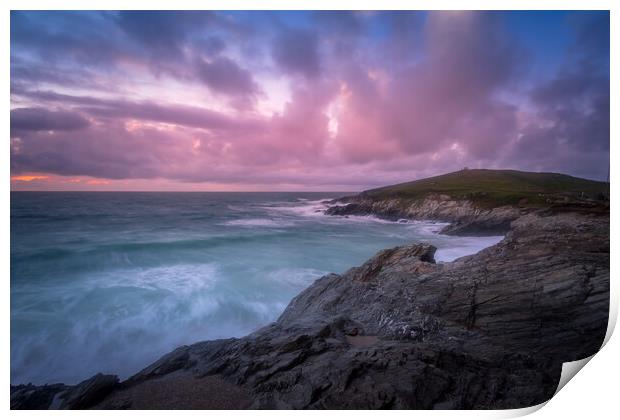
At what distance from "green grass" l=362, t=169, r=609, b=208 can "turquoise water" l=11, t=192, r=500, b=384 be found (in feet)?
5.18

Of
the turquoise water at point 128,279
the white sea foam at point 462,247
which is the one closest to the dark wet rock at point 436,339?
the turquoise water at point 128,279

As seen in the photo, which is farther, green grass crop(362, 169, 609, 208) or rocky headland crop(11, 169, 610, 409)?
Result: green grass crop(362, 169, 609, 208)

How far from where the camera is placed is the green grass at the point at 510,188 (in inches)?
222

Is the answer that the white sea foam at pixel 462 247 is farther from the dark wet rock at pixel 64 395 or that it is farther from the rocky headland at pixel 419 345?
the dark wet rock at pixel 64 395

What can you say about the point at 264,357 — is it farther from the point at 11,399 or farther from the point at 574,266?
the point at 574,266

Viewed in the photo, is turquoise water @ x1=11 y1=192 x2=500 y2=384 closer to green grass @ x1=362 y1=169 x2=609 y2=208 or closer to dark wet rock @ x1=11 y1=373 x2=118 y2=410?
dark wet rock @ x1=11 y1=373 x2=118 y2=410

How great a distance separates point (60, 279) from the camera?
18.3ft

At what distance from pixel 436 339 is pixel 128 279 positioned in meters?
6.28

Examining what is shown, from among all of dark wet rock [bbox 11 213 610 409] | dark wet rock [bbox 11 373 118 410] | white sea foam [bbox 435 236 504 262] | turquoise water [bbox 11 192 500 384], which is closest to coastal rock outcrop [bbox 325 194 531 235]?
white sea foam [bbox 435 236 504 262]

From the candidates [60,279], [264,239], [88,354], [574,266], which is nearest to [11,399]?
[88,354]

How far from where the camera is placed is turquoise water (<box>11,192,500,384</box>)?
4.76 m

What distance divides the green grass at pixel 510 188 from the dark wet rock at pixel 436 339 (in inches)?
27.9

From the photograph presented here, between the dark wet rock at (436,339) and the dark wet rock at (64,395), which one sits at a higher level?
the dark wet rock at (436,339)

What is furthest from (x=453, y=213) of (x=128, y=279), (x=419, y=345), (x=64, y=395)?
(x=64, y=395)
